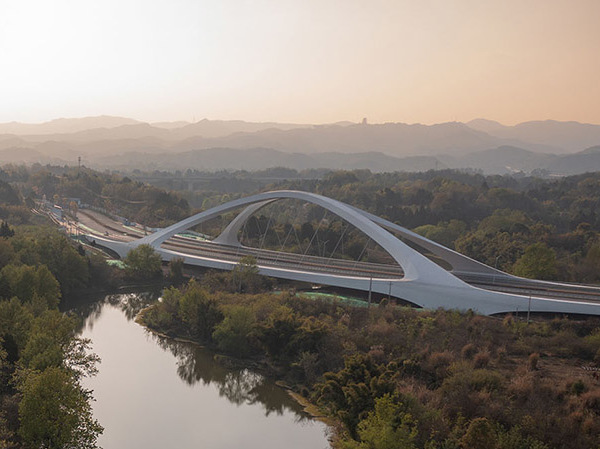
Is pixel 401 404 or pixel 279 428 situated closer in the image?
pixel 401 404

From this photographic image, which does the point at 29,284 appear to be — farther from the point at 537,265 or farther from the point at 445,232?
the point at 445,232

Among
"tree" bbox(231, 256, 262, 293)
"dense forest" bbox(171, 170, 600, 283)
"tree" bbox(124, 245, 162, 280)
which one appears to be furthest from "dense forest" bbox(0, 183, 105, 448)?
"dense forest" bbox(171, 170, 600, 283)

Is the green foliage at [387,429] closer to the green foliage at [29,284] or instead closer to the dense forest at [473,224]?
the green foliage at [29,284]

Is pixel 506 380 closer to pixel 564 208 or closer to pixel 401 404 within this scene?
pixel 401 404

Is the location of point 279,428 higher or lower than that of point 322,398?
lower

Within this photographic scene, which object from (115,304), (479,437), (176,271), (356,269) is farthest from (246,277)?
(479,437)

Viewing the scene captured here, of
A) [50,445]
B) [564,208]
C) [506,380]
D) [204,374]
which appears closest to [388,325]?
[506,380]
